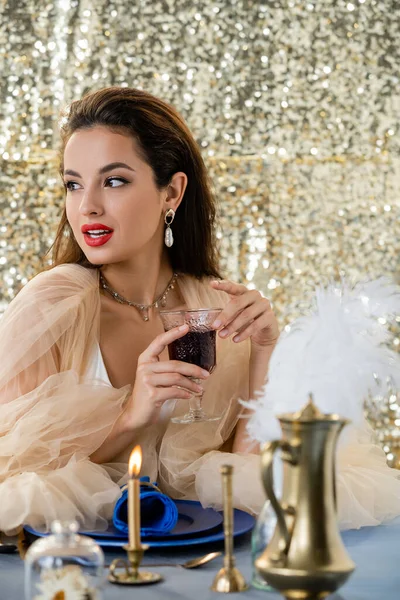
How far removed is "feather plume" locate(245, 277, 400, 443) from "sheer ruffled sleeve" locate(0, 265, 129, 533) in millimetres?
425

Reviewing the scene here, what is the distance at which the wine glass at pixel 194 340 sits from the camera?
6.40 ft

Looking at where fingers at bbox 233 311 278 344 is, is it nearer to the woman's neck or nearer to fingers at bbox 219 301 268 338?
fingers at bbox 219 301 268 338

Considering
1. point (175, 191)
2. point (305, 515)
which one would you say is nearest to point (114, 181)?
point (175, 191)

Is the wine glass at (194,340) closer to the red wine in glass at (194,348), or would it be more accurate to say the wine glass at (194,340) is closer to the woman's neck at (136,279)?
the red wine in glass at (194,348)

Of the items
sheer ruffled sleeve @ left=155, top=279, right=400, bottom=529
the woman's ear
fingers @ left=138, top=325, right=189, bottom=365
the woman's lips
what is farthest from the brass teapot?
the woman's ear

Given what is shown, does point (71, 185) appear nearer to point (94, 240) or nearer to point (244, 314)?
point (94, 240)

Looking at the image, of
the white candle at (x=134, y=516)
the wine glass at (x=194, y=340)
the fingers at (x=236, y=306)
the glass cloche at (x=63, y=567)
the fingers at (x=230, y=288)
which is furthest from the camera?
the fingers at (x=236, y=306)

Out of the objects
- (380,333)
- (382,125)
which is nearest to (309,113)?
(382,125)

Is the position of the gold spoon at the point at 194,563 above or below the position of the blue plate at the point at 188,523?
below

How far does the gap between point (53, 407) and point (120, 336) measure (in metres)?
0.48

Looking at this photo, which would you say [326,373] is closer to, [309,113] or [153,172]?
[153,172]

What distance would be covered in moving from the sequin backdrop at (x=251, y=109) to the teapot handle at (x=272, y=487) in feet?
8.68

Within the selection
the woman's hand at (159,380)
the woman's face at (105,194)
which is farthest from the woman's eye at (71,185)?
the woman's hand at (159,380)

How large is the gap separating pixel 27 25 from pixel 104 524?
104 inches
